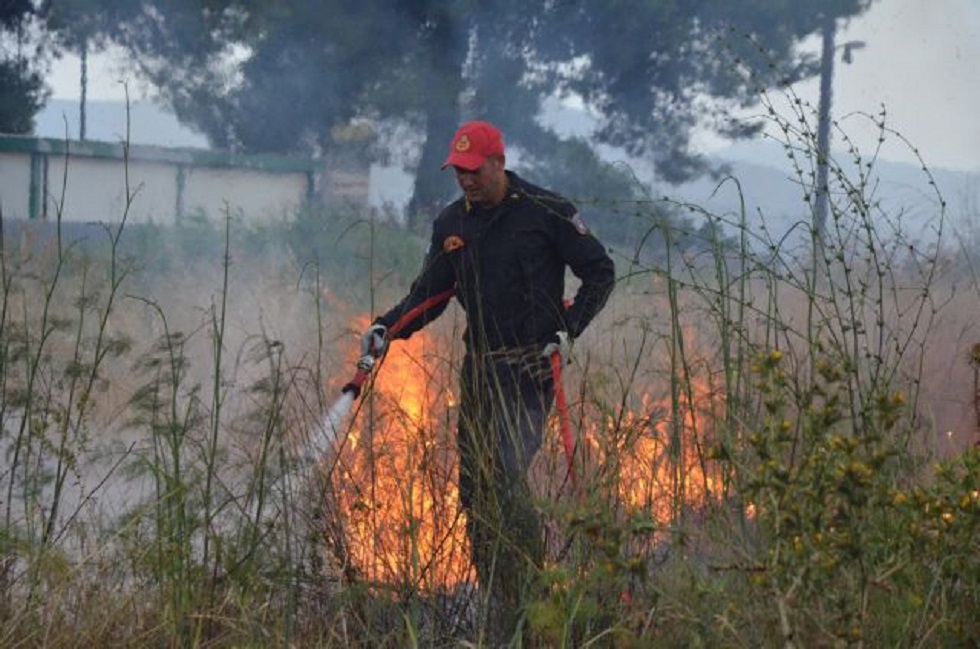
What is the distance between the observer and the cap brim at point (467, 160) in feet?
17.0

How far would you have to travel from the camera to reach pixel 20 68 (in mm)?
21359

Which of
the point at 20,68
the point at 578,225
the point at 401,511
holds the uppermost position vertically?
the point at 20,68

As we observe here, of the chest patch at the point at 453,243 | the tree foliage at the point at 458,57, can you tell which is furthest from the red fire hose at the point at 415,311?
the tree foliage at the point at 458,57

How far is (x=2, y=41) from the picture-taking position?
2050cm

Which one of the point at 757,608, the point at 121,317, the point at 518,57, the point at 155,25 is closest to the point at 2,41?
the point at 155,25

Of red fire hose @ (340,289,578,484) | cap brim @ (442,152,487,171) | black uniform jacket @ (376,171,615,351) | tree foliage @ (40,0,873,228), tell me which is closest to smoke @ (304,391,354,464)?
red fire hose @ (340,289,578,484)

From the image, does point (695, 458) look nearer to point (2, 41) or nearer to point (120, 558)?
point (120, 558)

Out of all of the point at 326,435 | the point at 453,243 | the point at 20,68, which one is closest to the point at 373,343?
the point at 453,243

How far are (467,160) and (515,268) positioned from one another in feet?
1.37

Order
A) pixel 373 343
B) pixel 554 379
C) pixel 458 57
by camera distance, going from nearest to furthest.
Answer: pixel 554 379
pixel 373 343
pixel 458 57

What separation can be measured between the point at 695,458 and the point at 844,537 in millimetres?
1472

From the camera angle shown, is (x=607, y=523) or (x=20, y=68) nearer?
(x=607, y=523)

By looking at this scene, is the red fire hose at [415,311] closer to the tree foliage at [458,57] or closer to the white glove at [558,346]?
the white glove at [558,346]

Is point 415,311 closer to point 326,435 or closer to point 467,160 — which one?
point 467,160
